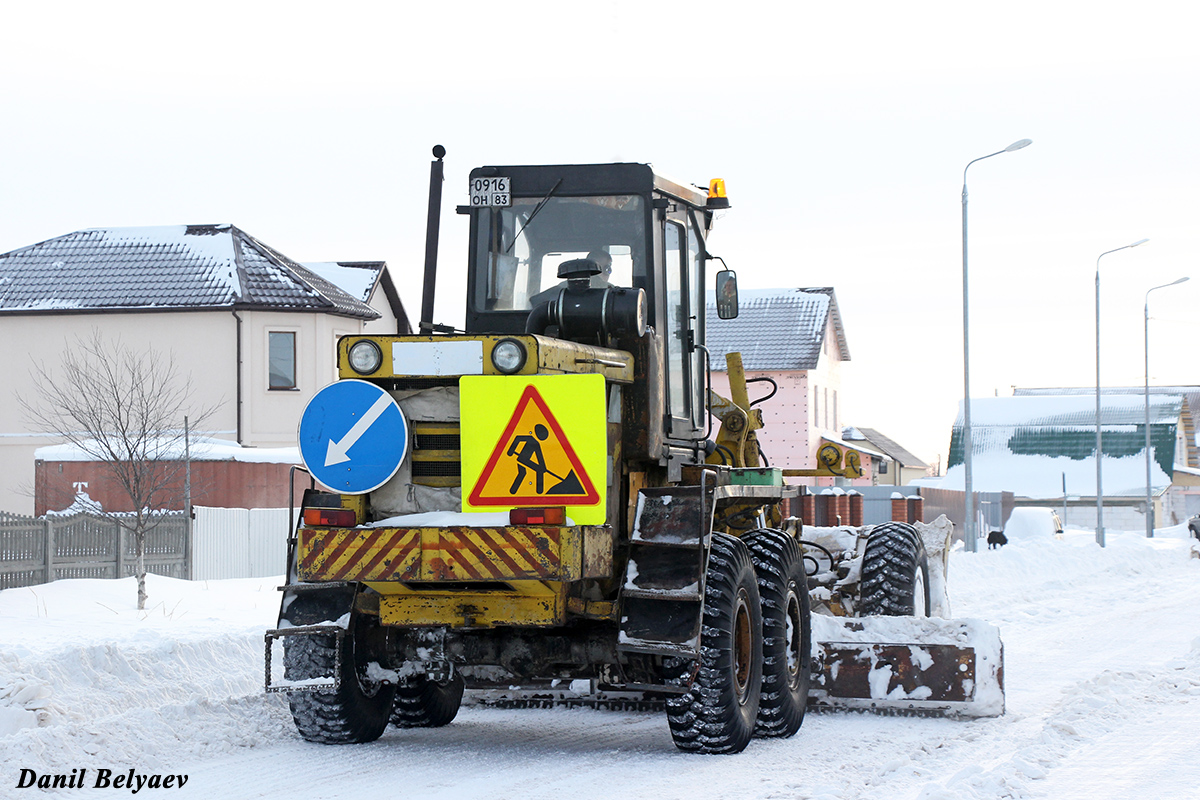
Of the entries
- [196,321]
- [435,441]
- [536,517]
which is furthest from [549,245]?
[196,321]

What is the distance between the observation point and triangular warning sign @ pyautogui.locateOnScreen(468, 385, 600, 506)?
304 inches

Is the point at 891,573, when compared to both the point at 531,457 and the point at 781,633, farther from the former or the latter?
the point at 531,457

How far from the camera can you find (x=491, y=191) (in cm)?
946

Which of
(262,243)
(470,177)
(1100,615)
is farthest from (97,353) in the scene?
(470,177)

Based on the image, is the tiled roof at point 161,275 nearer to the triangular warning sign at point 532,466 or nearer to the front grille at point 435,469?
the front grille at point 435,469

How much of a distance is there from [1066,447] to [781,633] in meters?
64.3

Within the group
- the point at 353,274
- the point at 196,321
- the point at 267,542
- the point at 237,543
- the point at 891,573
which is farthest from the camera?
→ the point at 353,274

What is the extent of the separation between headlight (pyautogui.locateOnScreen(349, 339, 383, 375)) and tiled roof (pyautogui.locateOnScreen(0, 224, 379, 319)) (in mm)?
28527

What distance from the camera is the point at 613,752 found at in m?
8.58

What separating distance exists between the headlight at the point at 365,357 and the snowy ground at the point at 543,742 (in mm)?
2158

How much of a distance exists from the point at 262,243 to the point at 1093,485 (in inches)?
1687

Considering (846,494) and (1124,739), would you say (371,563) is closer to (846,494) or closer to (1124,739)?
(1124,739)

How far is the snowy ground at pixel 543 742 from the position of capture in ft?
23.9

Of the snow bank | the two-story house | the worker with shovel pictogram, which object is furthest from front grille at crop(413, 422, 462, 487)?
the two-story house
